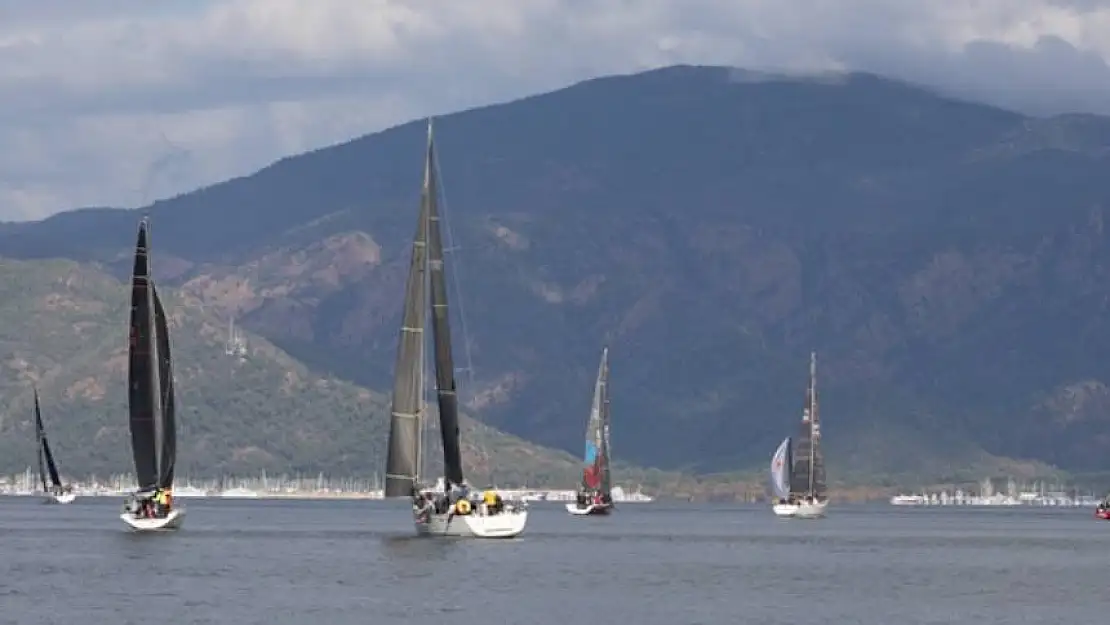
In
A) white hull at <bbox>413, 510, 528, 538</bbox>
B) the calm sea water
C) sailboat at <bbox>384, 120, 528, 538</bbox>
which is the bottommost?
the calm sea water

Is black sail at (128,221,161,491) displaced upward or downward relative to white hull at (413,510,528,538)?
upward

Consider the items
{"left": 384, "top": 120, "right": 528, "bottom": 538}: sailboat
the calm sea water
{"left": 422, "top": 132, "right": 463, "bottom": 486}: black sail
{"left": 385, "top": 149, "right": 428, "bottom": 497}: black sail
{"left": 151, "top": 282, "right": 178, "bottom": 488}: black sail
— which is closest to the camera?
the calm sea water

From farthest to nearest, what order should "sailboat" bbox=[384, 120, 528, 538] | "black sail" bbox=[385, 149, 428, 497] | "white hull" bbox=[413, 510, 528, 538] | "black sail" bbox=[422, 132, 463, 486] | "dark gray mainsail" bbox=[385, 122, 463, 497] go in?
1. "white hull" bbox=[413, 510, 528, 538]
2. "black sail" bbox=[422, 132, 463, 486]
3. "sailboat" bbox=[384, 120, 528, 538]
4. "dark gray mainsail" bbox=[385, 122, 463, 497]
5. "black sail" bbox=[385, 149, 428, 497]

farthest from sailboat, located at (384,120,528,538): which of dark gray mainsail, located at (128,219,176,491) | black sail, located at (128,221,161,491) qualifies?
black sail, located at (128,221,161,491)

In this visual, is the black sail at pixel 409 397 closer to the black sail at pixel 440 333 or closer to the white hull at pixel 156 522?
the black sail at pixel 440 333

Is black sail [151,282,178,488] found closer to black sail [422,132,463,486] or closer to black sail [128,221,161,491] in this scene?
black sail [128,221,161,491]

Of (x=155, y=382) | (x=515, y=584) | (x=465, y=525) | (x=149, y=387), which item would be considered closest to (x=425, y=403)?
(x=465, y=525)

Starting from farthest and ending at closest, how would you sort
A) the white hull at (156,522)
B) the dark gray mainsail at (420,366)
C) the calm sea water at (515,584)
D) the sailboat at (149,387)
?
the white hull at (156,522) → the sailboat at (149,387) → the dark gray mainsail at (420,366) → the calm sea water at (515,584)

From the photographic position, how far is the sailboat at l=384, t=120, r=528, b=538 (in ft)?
488

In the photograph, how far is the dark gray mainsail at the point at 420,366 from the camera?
149 meters

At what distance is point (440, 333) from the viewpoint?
152750 millimetres

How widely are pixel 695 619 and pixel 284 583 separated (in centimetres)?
2516

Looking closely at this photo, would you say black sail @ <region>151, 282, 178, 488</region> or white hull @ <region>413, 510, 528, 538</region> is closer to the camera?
white hull @ <region>413, 510, 528, 538</region>

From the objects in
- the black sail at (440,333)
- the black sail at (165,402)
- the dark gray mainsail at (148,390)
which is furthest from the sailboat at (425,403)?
the dark gray mainsail at (148,390)
